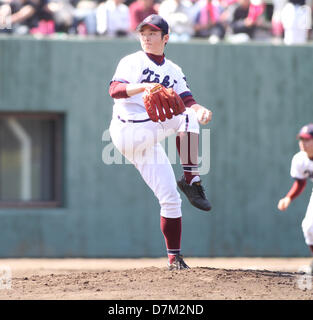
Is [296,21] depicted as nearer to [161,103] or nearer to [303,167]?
[303,167]

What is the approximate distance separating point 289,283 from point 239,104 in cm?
572

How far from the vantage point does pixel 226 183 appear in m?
11.6

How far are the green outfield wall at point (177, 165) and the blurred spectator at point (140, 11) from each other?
0.34 metres

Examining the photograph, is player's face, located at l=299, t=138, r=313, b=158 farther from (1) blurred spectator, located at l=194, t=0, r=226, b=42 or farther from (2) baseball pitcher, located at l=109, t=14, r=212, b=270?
(1) blurred spectator, located at l=194, t=0, r=226, b=42

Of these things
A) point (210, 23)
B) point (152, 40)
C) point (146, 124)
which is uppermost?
point (210, 23)

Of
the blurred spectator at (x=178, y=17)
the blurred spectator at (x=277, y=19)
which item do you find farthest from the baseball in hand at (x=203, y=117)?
the blurred spectator at (x=277, y=19)

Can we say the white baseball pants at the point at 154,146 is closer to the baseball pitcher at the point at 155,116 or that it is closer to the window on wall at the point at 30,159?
the baseball pitcher at the point at 155,116

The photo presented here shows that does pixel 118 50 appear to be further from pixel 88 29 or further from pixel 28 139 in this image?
pixel 28 139

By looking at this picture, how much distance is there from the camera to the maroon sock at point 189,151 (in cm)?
608

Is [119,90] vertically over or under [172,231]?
over

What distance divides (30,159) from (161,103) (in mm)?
6449

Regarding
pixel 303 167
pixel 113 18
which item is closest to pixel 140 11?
pixel 113 18

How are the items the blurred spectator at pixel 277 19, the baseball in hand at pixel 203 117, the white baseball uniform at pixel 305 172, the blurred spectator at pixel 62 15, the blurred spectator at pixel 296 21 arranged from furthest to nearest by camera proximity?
the blurred spectator at pixel 277 19 → the blurred spectator at pixel 296 21 → the blurred spectator at pixel 62 15 → the white baseball uniform at pixel 305 172 → the baseball in hand at pixel 203 117

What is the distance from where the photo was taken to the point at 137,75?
5992 mm
